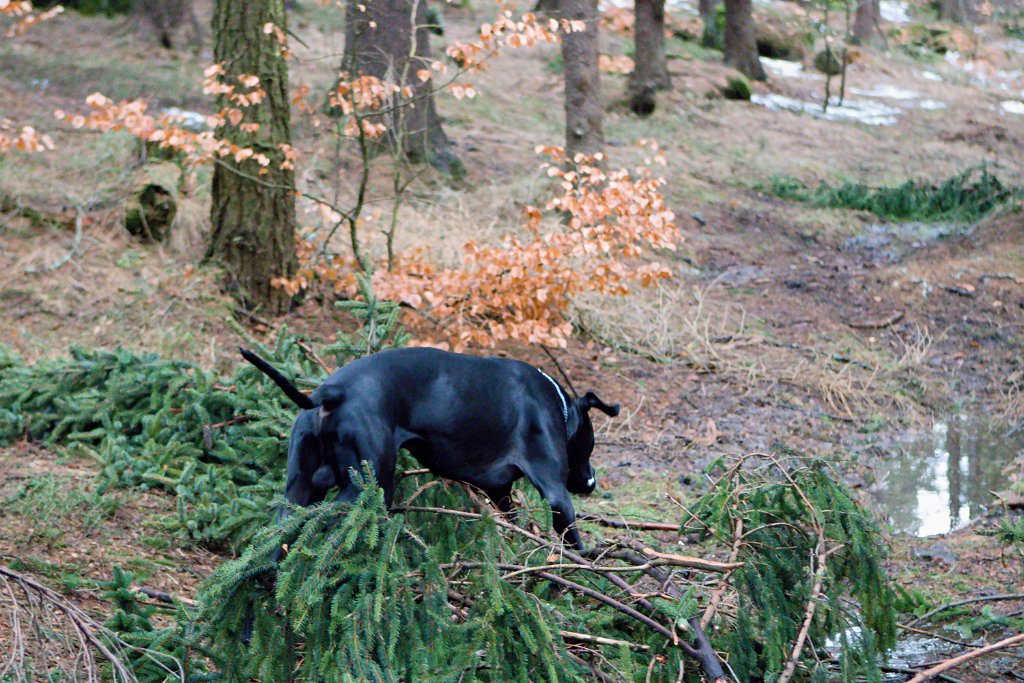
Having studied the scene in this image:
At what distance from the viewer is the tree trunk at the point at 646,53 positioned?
1905 centimetres

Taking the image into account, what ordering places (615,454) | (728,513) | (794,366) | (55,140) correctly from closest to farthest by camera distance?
(728,513)
(615,454)
(794,366)
(55,140)

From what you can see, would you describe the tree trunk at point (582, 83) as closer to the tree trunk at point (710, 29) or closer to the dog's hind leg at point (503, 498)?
the dog's hind leg at point (503, 498)

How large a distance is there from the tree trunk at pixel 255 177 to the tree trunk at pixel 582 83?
4.00 metres

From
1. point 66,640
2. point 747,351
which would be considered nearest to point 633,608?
point 66,640

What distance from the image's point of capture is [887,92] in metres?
25.8

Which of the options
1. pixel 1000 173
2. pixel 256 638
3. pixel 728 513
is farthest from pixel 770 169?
pixel 256 638

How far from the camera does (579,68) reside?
1190 cm

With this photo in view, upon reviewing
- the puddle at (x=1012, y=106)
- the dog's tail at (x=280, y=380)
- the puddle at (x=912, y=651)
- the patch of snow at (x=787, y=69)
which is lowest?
the puddle at (x=912, y=651)

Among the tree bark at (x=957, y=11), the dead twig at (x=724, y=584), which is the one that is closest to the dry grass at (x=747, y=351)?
the dead twig at (x=724, y=584)

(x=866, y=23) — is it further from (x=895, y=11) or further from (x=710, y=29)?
(x=895, y=11)

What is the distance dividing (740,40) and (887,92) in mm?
4886

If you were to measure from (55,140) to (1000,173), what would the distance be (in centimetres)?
1486

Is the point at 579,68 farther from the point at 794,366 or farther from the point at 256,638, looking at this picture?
the point at 256,638

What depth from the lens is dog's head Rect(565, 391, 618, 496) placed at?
497cm
